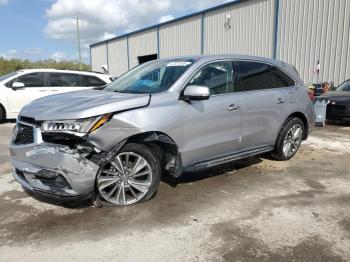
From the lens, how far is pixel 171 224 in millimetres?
3668

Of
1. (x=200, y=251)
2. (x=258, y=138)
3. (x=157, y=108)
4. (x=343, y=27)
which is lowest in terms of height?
(x=200, y=251)

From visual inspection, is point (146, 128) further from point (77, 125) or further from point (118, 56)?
point (118, 56)

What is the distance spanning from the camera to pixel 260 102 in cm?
515

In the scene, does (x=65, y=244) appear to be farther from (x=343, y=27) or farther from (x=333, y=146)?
(x=343, y=27)

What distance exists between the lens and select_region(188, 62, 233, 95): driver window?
4527 millimetres

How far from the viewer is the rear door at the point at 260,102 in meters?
→ 4.99

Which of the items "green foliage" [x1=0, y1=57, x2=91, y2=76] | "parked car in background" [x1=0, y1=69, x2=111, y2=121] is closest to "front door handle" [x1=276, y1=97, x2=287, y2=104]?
"parked car in background" [x1=0, y1=69, x2=111, y2=121]

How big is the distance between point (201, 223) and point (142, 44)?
2619 centimetres

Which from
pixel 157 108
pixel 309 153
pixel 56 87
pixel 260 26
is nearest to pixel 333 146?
pixel 309 153

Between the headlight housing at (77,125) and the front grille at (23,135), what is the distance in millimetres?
303

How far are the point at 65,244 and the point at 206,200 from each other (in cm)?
176

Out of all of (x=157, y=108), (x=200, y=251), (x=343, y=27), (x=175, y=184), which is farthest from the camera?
(x=343, y=27)

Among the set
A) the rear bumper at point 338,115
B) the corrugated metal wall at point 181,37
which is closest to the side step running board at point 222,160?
the rear bumper at point 338,115

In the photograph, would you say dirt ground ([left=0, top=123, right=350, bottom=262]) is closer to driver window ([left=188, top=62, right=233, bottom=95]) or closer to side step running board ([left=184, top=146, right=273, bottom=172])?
side step running board ([left=184, top=146, right=273, bottom=172])
